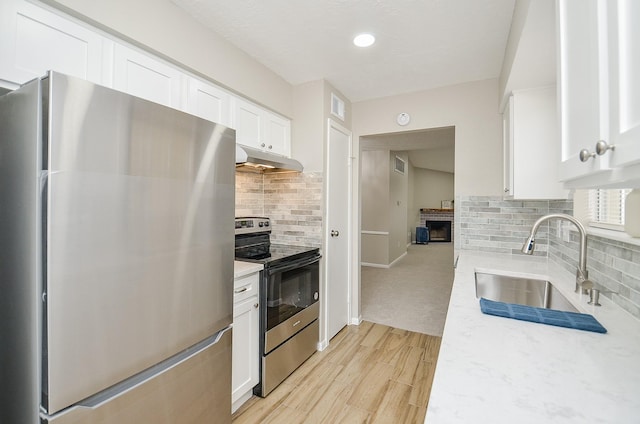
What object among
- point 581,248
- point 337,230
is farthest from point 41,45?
point 581,248

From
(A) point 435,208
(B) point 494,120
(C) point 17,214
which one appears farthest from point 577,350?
(A) point 435,208

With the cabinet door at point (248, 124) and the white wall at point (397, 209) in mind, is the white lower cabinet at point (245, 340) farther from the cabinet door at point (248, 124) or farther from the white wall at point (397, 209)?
the white wall at point (397, 209)

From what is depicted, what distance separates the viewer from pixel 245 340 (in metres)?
1.87

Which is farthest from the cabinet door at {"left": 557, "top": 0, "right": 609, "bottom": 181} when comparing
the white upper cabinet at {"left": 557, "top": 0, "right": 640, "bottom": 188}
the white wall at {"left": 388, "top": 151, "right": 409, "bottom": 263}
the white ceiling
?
the white wall at {"left": 388, "top": 151, "right": 409, "bottom": 263}

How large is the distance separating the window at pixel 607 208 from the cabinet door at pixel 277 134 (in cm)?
218

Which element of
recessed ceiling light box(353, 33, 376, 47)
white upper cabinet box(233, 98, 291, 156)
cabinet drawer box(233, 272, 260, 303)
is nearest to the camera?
cabinet drawer box(233, 272, 260, 303)

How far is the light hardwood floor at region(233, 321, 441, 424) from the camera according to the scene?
1.82 metres

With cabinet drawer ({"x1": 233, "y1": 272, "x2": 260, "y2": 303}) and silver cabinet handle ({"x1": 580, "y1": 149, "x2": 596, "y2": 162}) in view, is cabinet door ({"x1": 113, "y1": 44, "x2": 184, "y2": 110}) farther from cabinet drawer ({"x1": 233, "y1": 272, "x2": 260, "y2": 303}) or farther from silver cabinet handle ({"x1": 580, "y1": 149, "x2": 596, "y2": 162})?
silver cabinet handle ({"x1": 580, "y1": 149, "x2": 596, "y2": 162})

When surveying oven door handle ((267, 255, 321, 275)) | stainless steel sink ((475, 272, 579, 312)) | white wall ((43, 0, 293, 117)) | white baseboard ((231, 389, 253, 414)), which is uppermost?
white wall ((43, 0, 293, 117))

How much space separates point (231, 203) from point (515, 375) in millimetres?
1278

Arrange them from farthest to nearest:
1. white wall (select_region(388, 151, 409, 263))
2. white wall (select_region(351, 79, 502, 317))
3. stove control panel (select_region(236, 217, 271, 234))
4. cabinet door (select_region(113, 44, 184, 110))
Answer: white wall (select_region(388, 151, 409, 263)), white wall (select_region(351, 79, 502, 317)), stove control panel (select_region(236, 217, 271, 234)), cabinet door (select_region(113, 44, 184, 110))

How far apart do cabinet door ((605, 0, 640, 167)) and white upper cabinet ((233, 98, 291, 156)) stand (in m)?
2.01

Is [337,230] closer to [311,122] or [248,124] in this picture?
[311,122]

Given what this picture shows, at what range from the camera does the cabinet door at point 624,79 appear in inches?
19.0
